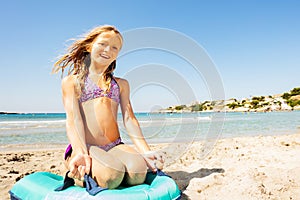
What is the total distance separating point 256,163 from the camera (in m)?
3.99

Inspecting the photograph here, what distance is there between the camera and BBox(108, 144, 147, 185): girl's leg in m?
2.34

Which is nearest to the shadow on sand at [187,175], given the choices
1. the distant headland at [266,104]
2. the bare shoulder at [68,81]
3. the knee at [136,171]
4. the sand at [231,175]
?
the sand at [231,175]

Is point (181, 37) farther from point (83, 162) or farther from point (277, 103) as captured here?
point (277, 103)

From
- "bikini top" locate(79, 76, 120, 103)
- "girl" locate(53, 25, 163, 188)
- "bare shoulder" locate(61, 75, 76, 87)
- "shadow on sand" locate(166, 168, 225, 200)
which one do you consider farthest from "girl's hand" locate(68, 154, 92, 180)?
"shadow on sand" locate(166, 168, 225, 200)

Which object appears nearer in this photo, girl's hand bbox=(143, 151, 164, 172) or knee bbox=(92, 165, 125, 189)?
knee bbox=(92, 165, 125, 189)

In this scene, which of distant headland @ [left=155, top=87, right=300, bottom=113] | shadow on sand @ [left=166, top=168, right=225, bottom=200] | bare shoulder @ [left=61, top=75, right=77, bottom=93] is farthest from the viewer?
distant headland @ [left=155, top=87, right=300, bottom=113]

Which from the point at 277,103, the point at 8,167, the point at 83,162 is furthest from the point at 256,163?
the point at 277,103

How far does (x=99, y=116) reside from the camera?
2525 millimetres

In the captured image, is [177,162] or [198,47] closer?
[198,47]

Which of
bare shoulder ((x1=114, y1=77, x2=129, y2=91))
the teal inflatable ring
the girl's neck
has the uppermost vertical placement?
the girl's neck

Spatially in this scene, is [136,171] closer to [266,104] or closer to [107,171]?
[107,171]

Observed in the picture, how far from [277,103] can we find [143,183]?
5768cm

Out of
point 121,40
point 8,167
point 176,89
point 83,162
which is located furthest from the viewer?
point 8,167

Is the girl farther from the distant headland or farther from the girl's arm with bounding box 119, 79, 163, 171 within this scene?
the distant headland
